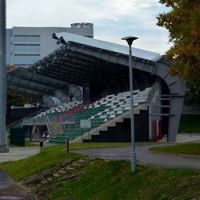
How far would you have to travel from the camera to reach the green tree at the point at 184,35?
19.3 m

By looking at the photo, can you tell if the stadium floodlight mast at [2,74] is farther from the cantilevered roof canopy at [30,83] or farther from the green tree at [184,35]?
the cantilevered roof canopy at [30,83]

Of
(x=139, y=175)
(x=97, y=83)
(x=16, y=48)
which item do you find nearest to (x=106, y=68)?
→ (x=97, y=83)

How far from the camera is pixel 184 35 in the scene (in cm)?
2025

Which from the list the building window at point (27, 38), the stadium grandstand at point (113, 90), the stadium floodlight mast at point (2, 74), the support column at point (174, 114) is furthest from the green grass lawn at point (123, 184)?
the building window at point (27, 38)

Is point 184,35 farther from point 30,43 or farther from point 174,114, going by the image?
point 30,43

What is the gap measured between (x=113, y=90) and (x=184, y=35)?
4966 cm

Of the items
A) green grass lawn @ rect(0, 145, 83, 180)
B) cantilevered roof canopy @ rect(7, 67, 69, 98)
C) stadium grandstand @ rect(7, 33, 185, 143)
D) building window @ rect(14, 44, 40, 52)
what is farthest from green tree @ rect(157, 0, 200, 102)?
building window @ rect(14, 44, 40, 52)

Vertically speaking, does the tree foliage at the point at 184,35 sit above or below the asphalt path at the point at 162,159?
above

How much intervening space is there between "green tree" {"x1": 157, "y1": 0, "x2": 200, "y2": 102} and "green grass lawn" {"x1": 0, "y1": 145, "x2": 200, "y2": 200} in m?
4.88

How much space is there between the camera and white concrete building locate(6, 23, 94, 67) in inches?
6624

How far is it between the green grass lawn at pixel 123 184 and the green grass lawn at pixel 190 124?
66342 millimetres

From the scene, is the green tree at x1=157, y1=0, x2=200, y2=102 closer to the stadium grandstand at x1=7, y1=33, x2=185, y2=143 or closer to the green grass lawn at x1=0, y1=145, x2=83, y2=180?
the green grass lawn at x1=0, y1=145, x2=83, y2=180

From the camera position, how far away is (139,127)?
4741 cm

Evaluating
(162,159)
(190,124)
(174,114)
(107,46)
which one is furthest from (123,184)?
(190,124)
